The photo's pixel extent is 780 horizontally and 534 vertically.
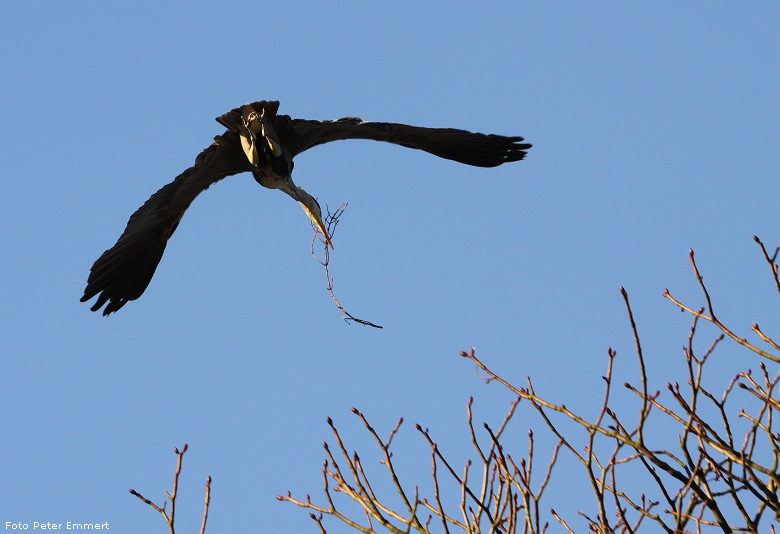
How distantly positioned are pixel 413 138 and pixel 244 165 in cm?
158

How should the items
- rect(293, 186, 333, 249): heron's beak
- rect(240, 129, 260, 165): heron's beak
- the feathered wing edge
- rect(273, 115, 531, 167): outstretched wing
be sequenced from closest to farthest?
rect(240, 129, 260, 165): heron's beak < the feathered wing edge < rect(273, 115, 531, 167): outstretched wing < rect(293, 186, 333, 249): heron's beak

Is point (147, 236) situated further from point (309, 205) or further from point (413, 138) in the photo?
point (413, 138)

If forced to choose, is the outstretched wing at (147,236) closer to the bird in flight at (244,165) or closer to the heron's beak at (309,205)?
the bird in flight at (244,165)

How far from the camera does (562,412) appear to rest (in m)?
4.16

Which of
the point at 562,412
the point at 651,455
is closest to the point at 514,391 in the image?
the point at 562,412

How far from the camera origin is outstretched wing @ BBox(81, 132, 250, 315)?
972 centimetres

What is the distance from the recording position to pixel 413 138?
9.50m

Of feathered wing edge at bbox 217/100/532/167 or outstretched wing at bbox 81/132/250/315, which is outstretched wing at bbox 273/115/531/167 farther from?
outstretched wing at bbox 81/132/250/315

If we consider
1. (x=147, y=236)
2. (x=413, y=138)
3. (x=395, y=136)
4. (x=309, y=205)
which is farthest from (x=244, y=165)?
(x=413, y=138)

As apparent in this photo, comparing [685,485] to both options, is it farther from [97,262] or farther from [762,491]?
[97,262]

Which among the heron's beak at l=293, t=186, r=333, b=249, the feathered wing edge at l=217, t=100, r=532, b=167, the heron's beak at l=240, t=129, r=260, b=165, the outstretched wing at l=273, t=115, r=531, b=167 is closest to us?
the heron's beak at l=240, t=129, r=260, b=165

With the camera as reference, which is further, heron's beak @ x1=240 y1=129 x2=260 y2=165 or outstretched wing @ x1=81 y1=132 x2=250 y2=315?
outstretched wing @ x1=81 y1=132 x2=250 y2=315

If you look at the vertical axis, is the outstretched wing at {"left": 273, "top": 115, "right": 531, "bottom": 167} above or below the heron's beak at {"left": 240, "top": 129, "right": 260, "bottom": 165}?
above

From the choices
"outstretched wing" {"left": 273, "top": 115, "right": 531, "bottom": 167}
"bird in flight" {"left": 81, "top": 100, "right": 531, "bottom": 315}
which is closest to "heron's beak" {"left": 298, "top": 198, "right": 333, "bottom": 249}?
"bird in flight" {"left": 81, "top": 100, "right": 531, "bottom": 315}
